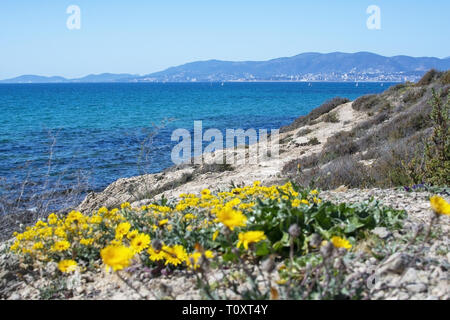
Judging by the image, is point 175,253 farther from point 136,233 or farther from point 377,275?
point 377,275

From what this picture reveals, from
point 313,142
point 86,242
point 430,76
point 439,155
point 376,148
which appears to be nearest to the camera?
point 86,242

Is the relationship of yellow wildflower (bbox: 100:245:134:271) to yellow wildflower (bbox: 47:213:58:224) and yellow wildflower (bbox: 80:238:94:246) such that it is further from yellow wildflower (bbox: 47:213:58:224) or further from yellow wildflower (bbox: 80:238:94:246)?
yellow wildflower (bbox: 47:213:58:224)

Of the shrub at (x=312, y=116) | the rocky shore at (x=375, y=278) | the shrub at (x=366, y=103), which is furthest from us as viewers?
the shrub at (x=312, y=116)

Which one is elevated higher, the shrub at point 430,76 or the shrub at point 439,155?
the shrub at point 430,76

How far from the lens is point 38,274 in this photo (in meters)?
3.63

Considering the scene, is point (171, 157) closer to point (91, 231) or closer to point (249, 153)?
point (249, 153)

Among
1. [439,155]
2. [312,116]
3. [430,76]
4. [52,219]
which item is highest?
[430,76]

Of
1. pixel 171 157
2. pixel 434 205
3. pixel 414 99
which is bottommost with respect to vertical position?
pixel 171 157

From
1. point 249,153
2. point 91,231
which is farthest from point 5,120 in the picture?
point 91,231

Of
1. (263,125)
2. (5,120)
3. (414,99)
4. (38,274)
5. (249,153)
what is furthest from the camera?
(5,120)

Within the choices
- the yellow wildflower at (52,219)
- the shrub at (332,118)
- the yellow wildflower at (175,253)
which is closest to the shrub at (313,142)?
the shrub at (332,118)

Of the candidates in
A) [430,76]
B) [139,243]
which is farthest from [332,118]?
[139,243]

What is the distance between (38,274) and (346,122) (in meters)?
17.9

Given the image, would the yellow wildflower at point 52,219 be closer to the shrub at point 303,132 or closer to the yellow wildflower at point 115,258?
the yellow wildflower at point 115,258
